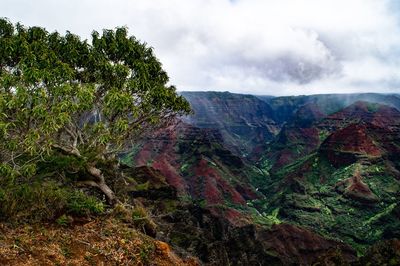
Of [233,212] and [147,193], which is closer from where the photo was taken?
[147,193]

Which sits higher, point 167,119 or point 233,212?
point 167,119

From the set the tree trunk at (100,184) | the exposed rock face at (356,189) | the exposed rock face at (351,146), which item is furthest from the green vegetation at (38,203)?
the exposed rock face at (351,146)

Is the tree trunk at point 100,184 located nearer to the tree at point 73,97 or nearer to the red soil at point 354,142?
the tree at point 73,97

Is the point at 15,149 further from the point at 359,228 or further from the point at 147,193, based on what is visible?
the point at 359,228

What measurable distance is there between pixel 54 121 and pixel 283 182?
185 m

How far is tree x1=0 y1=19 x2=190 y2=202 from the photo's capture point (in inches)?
748

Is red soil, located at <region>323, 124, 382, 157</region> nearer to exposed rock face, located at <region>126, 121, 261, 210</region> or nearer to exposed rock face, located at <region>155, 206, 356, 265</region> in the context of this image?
exposed rock face, located at <region>126, 121, 261, 210</region>

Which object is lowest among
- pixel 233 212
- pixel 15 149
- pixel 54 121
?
pixel 233 212

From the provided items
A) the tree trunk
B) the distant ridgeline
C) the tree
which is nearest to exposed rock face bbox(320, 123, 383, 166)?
the distant ridgeline

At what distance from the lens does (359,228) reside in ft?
432

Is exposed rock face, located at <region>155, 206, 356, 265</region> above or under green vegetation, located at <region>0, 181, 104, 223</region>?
under

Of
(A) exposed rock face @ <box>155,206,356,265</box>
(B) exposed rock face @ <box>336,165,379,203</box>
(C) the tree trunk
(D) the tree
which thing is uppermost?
(D) the tree

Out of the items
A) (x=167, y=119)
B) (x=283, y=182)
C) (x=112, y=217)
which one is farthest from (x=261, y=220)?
(x=112, y=217)

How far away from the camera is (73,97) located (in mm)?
21938
